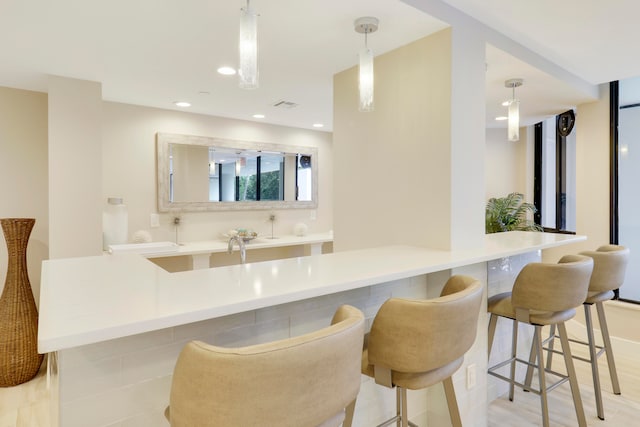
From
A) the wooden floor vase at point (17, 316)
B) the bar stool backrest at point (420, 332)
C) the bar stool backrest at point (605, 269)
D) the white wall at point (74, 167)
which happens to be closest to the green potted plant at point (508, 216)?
the bar stool backrest at point (605, 269)

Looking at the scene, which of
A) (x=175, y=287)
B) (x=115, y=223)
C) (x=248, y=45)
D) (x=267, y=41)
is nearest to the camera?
(x=175, y=287)

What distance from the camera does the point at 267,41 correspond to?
2172mm

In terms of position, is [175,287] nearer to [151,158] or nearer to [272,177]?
[151,158]

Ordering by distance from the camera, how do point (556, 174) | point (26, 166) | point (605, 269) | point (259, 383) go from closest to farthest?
point (259, 383)
point (605, 269)
point (26, 166)
point (556, 174)

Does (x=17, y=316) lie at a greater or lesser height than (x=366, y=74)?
lesser

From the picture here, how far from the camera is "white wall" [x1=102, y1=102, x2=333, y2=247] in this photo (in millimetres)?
3602

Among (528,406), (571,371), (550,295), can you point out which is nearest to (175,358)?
(550,295)

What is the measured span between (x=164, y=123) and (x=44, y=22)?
194 centimetres

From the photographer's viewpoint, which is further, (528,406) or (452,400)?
(528,406)

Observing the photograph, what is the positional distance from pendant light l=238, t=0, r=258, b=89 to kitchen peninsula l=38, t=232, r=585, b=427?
2.50 ft

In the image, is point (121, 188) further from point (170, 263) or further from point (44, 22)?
point (44, 22)

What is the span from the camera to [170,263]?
3797mm

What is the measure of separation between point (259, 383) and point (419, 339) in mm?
620

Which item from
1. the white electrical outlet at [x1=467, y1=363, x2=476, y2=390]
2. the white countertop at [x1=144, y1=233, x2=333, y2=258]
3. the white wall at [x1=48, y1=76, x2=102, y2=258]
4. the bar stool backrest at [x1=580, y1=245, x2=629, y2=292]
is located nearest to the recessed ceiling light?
the white wall at [x1=48, y1=76, x2=102, y2=258]
